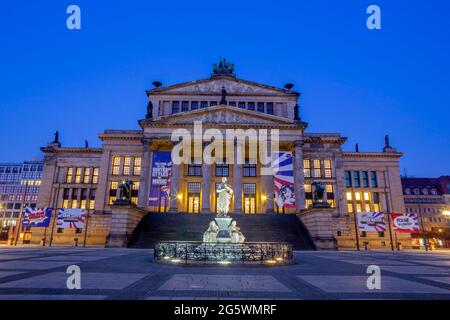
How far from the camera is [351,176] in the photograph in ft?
168

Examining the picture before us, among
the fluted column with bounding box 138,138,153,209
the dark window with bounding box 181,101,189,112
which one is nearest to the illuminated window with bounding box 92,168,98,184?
the fluted column with bounding box 138,138,153,209

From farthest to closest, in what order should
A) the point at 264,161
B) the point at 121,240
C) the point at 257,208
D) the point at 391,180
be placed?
the point at 391,180
the point at 257,208
the point at 264,161
the point at 121,240

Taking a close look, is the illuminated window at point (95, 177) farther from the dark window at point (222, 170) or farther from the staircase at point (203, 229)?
the dark window at point (222, 170)

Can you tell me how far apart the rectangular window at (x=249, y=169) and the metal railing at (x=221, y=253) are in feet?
111

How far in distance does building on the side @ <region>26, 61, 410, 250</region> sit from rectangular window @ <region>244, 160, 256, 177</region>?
173mm

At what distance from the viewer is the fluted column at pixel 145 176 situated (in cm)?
4116

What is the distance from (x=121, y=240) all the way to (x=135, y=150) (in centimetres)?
2277

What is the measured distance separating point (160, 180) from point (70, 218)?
43.6 ft

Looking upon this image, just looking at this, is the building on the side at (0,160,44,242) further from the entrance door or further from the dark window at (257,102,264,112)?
the dark window at (257,102,264,112)

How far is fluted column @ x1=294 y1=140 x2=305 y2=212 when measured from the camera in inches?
1629

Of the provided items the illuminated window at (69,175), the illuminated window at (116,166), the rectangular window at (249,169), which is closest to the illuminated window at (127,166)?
the illuminated window at (116,166)

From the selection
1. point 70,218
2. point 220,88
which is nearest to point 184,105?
point 220,88
